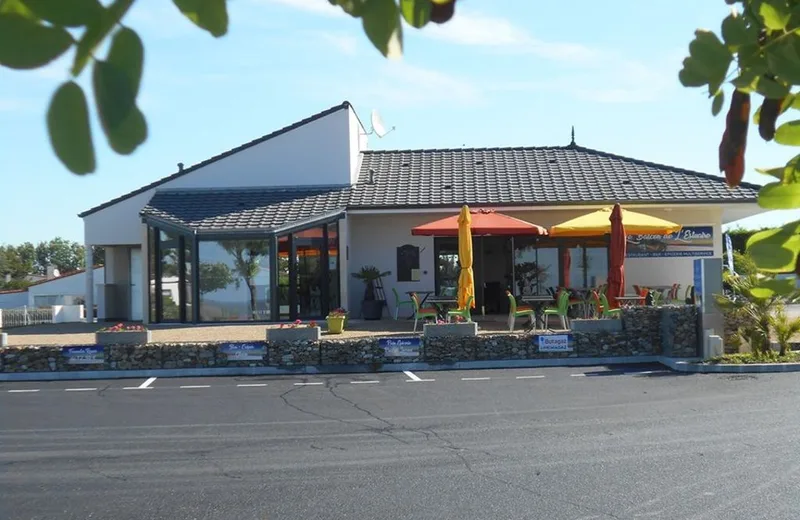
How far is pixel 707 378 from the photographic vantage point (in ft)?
42.0

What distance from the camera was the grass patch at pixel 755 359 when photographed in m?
13.8

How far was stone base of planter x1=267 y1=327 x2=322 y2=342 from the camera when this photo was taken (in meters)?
14.9

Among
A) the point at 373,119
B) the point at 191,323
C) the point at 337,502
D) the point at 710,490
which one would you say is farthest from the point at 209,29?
the point at 373,119

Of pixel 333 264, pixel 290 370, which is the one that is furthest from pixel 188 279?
pixel 290 370

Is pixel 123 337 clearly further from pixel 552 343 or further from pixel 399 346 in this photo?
pixel 552 343

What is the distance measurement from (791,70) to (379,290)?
819 inches

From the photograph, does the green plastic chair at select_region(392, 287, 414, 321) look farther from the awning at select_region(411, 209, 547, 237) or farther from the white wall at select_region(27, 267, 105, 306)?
the white wall at select_region(27, 267, 105, 306)

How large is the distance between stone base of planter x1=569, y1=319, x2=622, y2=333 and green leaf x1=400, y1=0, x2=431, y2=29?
13.8 meters

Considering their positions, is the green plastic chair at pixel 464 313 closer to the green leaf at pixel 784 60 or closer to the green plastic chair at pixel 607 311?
the green plastic chair at pixel 607 311

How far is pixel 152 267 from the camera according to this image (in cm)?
2127

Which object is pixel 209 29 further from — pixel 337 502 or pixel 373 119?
pixel 373 119

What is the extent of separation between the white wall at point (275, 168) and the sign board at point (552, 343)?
10036 mm

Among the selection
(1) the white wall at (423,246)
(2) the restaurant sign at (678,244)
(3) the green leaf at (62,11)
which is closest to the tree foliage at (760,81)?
(3) the green leaf at (62,11)

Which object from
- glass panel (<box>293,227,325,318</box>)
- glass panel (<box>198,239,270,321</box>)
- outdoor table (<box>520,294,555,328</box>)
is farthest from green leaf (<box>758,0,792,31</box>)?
glass panel (<box>293,227,325,318</box>)
